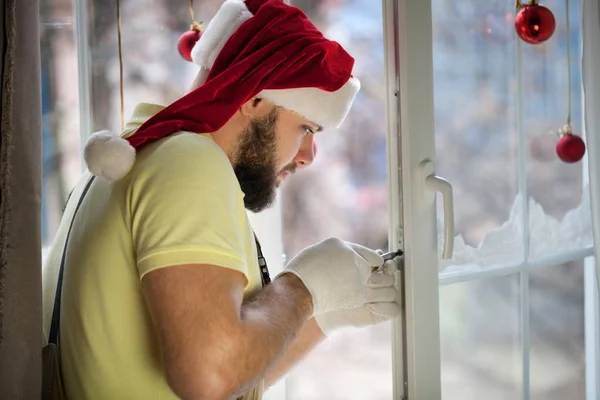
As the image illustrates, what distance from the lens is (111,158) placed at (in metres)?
0.83

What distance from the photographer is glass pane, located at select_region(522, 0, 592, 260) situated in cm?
137

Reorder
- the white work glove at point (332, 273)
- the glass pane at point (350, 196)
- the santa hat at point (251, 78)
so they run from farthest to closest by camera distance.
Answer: the glass pane at point (350, 196) < the white work glove at point (332, 273) < the santa hat at point (251, 78)

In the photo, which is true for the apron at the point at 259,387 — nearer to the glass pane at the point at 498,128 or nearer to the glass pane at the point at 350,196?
the glass pane at the point at 350,196

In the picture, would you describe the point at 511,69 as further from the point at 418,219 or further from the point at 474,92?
the point at 418,219

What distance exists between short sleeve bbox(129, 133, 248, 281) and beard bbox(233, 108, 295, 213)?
16 cm

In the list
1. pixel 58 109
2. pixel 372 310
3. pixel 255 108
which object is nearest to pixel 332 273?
pixel 372 310

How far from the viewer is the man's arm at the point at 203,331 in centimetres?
74

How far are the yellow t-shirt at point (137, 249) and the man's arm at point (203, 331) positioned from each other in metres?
0.02

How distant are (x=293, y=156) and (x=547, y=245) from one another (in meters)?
0.67

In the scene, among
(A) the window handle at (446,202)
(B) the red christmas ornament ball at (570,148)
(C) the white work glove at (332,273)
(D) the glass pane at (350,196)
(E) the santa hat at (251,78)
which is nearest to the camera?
(E) the santa hat at (251,78)

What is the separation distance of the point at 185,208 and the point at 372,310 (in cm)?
49

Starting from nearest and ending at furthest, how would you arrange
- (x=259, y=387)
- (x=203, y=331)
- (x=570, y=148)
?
(x=203, y=331) < (x=259, y=387) < (x=570, y=148)

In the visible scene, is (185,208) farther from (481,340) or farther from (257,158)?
(481,340)

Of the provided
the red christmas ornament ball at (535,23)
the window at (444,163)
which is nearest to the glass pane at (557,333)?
the window at (444,163)
